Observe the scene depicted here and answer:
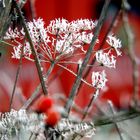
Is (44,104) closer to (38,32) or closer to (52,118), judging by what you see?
(52,118)

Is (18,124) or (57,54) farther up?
(57,54)

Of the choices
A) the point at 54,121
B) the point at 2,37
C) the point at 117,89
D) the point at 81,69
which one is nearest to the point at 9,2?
the point at 2,37

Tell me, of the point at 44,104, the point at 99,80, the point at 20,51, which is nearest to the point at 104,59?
the point at 99,80

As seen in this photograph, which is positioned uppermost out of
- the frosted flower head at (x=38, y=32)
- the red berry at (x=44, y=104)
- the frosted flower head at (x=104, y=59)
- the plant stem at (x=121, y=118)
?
the frosted flower head at (x=38, y=32)

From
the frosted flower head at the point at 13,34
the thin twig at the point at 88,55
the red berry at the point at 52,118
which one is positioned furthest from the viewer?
the frosted flower head at the point at 13,34

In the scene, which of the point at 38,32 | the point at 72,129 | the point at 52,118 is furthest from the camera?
the point at 38,32

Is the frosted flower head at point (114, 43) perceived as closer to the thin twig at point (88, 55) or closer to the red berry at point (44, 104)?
the thin twig at point (88, 55)

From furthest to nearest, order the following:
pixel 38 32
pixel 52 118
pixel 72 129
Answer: pixel 38 32, pixel 72 129, pixel 52 118

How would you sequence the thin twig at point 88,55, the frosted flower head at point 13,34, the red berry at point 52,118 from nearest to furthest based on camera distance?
the red berry at point 52,118
the thin twig at point 88,55
the frosted flower head at point 13,34

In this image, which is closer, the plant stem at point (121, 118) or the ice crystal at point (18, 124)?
the ice crystal at point (18, 124)

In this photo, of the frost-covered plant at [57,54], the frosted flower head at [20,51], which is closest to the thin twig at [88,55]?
the frost-covered plant at [57,54]
